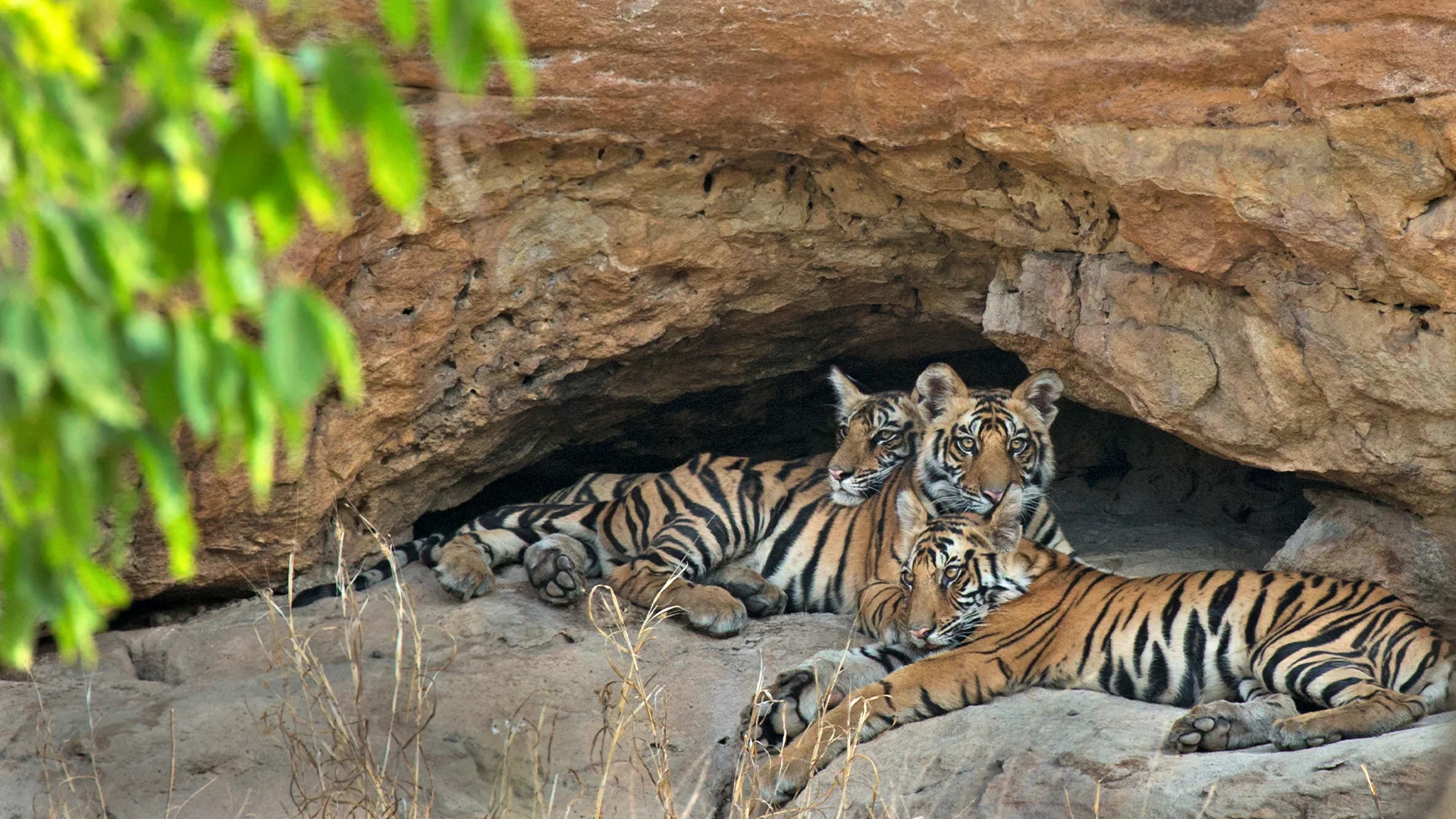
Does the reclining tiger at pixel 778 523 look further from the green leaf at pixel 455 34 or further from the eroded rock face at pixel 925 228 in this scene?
the green leaf at pixel 455 34

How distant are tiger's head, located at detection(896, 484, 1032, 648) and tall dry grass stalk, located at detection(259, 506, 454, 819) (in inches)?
66.6

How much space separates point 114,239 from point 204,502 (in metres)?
3.87

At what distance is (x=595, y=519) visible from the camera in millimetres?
6059

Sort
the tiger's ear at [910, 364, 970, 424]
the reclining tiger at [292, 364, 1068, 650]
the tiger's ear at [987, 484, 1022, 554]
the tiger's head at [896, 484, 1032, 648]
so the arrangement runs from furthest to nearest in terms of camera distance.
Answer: the tiger's ear at [910, 364, 970, 424], the reclining tiger at [292, 364, 1068, 650], the tiger's ear at [987, 484, 1022, 554], the tiger's head at [896, 484, 1032, 648]

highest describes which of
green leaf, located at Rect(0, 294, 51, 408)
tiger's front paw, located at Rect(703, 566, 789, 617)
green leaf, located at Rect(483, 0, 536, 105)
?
green leaf, located at Rect(483, 0, 536, 105)

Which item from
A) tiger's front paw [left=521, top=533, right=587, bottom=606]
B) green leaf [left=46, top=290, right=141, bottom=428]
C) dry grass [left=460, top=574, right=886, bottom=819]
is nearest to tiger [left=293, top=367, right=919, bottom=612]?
tiger's front paw [left=521, top=533, right=587, bottom=606]

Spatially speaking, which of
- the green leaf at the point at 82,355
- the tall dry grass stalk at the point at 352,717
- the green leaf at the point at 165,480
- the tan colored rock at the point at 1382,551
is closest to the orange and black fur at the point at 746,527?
the tall dry grass stalk at the point at 352,717

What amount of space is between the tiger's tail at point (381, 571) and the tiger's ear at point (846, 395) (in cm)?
186

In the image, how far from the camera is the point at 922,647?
482 cm

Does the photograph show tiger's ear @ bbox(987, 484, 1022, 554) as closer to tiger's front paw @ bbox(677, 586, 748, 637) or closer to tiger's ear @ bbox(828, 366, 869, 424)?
tiger's front paw @ bbox(677, 586, 748, 637)

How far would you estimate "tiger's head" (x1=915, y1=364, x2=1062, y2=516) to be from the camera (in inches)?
217

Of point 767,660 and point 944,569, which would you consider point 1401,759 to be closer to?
point 944,569

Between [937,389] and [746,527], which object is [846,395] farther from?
[746,527]

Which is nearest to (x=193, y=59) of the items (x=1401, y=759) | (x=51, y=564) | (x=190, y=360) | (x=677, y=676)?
(x=190, y=360)
